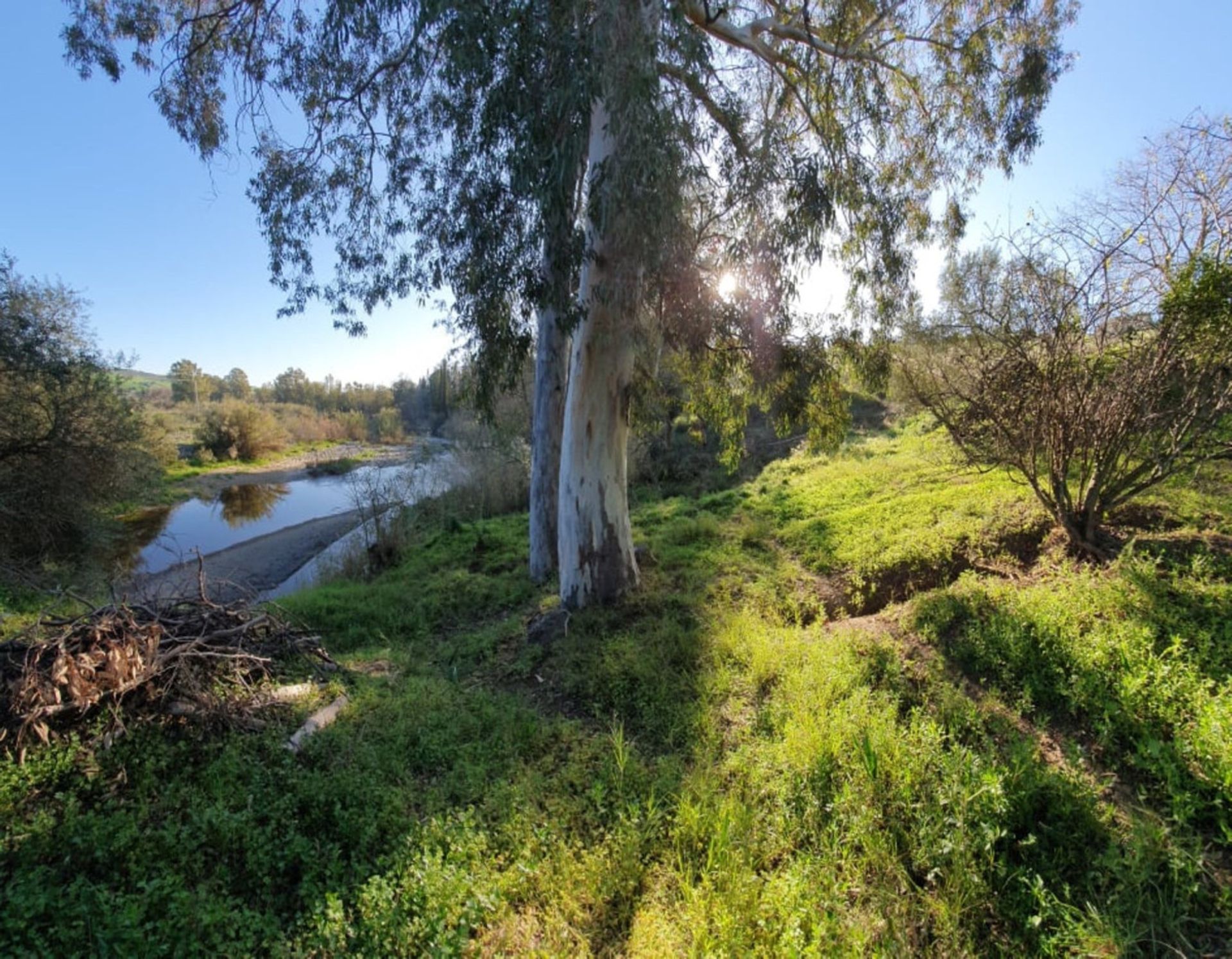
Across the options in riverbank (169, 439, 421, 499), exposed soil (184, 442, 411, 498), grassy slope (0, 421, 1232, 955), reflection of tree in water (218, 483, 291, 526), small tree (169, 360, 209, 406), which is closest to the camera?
grassy slope (0, 421, 1232, 955)

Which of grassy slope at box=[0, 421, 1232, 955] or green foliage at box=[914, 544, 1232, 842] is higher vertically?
green foliage at box=[914, 544, 1232, 842]

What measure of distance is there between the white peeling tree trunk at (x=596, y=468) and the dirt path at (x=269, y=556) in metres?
7.61

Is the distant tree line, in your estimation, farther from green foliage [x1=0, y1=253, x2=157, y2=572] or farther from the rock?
the rock

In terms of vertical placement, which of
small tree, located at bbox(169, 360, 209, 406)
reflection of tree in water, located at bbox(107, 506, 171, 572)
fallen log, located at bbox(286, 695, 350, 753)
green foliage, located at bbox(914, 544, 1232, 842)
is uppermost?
small tree, located at bbox(169, 360, 209, 406)

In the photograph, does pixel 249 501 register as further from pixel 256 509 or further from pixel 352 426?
pixel 352 426

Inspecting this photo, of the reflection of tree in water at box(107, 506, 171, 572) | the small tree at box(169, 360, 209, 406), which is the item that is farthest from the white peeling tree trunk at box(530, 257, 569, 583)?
the small tree at box(169, 360, 209, 406)

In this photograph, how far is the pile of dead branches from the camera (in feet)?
10.5

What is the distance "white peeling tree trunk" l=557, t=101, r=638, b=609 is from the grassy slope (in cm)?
124

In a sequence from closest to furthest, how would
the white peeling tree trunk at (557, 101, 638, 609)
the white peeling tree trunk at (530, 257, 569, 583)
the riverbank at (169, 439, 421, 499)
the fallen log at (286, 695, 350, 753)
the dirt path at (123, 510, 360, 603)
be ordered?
the fallen log at (286, 695, 350, 753) < the white peeling tree trunk at (557, 101, 638, 609) < the white peeling tree trunk at (530, 257, 569, 583) < the dirt path at (123, 510, 360, 603) < the riverbank at (169, 439, 421, 499)

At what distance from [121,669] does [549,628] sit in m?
3.43

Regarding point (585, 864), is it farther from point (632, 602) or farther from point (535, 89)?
point (535, 89)

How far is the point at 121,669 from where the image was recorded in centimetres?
341

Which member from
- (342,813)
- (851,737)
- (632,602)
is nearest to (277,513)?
(632,602)

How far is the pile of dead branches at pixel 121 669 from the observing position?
3199mm
